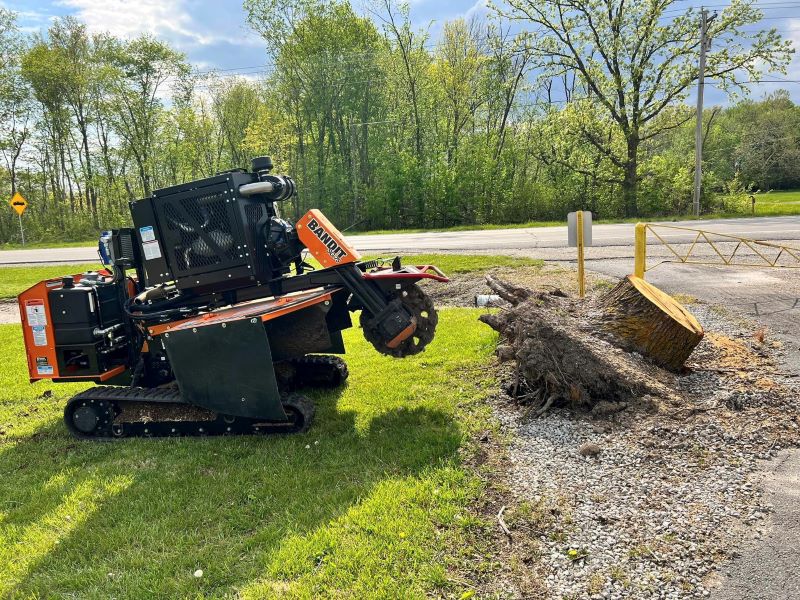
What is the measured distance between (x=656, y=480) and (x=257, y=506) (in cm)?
261

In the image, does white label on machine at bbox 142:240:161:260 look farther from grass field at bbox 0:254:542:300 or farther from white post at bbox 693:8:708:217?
white post at bbox 693:8:708:217

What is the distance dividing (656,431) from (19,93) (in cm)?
4000

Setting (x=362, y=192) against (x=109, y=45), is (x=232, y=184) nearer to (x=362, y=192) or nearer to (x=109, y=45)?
(x=362, y=192)

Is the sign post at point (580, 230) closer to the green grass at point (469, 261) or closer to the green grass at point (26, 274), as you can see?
the green grass at point (469, 261)

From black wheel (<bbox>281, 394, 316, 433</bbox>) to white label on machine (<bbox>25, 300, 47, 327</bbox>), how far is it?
2389 mm

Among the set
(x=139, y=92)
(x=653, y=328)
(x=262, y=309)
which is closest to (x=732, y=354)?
(x=653, y=328)

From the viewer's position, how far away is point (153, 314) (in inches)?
193

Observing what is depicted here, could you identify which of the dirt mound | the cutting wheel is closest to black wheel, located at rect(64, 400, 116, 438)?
the cutting wheel

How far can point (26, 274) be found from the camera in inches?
647

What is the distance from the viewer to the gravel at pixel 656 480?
8.90ft

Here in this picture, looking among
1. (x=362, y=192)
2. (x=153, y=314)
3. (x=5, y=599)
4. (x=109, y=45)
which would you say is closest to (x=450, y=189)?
(x=362, y=192)

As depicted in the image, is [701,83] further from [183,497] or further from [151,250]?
[183,497]

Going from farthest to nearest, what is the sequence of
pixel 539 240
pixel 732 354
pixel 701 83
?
pixel 701 83 < pixel 539 240 < pixel 732 354

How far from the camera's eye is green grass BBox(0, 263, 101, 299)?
14155 millimetres
